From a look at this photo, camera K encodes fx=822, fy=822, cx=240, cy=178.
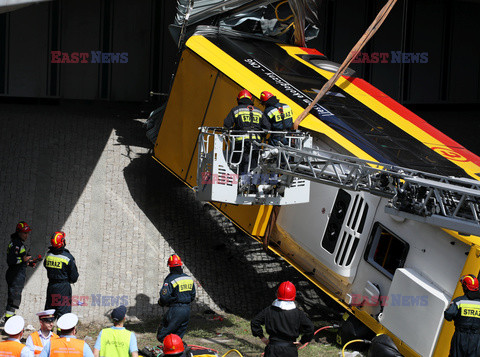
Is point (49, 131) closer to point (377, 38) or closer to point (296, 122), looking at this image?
point (296, 122)

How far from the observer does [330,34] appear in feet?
72.9

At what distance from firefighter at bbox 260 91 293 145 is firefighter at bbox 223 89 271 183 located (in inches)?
4.0

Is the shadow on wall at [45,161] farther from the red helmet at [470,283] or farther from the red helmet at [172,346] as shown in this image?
the red helmet at [470,283]

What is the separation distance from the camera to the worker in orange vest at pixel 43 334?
8.88 m

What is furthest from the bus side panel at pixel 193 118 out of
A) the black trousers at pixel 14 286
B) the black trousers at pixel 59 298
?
the black trousers at pixel 14 286

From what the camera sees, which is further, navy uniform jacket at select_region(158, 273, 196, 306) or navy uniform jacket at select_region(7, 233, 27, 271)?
navy uniform jacket at select_region(7, 233, 27, 271)

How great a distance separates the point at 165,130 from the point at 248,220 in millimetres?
2976

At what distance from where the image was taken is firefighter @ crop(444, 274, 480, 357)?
32.5 ft

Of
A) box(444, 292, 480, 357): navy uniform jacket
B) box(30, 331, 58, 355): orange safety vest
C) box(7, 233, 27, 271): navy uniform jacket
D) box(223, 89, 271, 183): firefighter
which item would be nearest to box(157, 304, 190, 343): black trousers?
box(223, 89, 271, 183): firefighter

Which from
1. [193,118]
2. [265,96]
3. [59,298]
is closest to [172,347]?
[59,298]

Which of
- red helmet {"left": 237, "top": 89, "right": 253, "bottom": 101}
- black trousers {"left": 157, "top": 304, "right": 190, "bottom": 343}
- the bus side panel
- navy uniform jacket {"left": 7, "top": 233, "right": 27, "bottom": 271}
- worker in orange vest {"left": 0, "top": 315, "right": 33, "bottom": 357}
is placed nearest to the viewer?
worker in orange vest {"left": 0, "top": 315, "right": 33, "bottom": 357}

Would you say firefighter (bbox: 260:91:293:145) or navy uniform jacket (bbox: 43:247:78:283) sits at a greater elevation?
firefighter (bbox: 260:91:293:145)

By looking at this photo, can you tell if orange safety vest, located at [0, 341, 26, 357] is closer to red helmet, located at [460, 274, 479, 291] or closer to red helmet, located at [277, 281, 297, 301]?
red helmet, located at [277, 281, 297, 301]

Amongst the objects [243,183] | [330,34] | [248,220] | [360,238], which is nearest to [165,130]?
[248,220]
